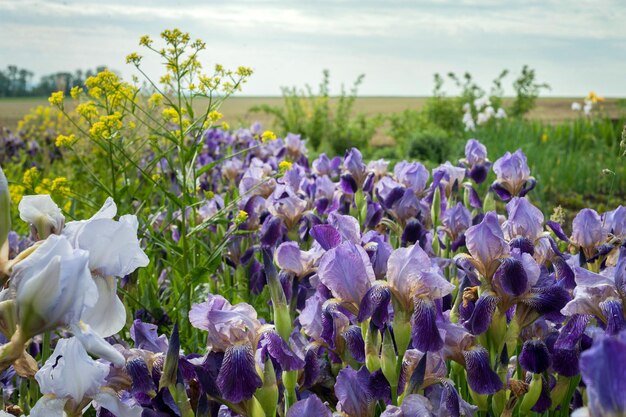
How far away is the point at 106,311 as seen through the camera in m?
1.48

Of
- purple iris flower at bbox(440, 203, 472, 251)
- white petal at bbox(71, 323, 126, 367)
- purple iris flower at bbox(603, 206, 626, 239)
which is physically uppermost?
purple iris flower at bbox(603, 206, 626, 239)

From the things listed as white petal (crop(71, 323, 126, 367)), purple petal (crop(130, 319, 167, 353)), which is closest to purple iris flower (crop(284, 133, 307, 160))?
purple petal (crop(130, 319, 167, 353))

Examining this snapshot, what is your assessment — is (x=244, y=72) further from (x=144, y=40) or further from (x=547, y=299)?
(x=547, y=299)

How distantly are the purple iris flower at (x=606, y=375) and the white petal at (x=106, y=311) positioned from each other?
2.92ft

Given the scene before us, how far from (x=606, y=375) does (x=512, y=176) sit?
2.48 metres

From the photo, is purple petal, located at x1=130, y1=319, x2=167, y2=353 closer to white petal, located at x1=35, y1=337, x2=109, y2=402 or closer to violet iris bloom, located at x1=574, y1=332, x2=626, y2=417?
white petal, located at x1=35, y1=337, x2=109, y2=402

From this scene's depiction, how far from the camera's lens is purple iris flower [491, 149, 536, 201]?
3.34 meters

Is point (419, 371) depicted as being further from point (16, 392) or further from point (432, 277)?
point (16, 392)

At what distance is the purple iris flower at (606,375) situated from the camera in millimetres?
951

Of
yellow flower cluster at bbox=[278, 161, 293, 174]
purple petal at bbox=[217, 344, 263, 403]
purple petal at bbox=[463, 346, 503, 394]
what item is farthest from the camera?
yellow flower cluster at bbox=[278, 161, 293, 174]

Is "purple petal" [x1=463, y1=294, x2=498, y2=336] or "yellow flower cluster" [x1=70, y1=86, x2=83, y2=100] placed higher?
"yellow flower cluster" [x1=70, y1=86, x2=83, y2=100]

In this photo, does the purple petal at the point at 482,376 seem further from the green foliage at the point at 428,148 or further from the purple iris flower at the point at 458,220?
the green foliage at the point at 428,148

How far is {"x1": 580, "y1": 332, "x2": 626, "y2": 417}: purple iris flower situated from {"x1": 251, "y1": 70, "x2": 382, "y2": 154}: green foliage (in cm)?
1090

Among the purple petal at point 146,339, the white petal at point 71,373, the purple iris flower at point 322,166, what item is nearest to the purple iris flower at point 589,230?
A: the purple petal at point 146,339
